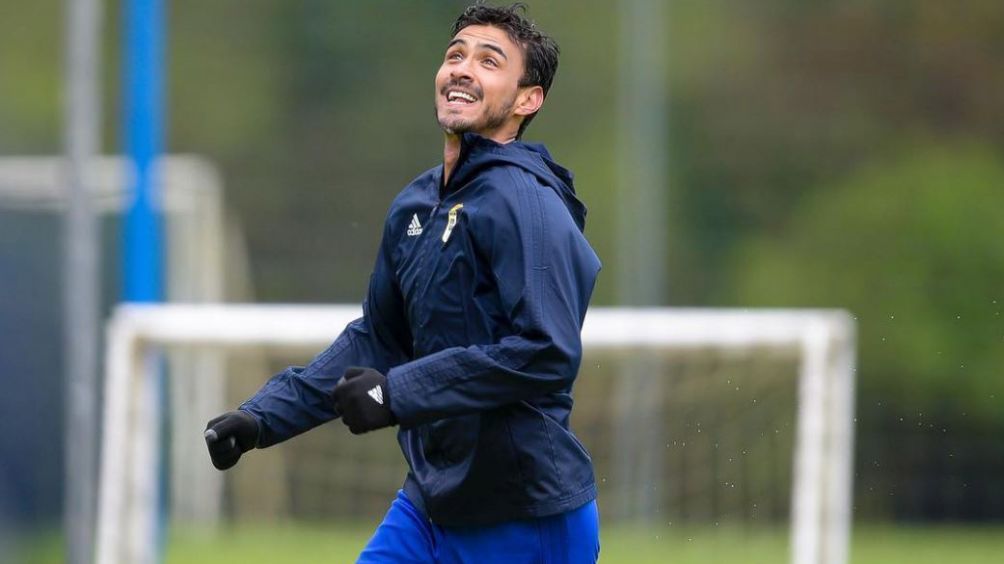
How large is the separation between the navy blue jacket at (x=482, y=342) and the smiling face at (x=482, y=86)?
0.08 m

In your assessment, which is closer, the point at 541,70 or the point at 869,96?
the point at 541,70

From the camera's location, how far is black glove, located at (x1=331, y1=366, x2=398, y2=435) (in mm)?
3615

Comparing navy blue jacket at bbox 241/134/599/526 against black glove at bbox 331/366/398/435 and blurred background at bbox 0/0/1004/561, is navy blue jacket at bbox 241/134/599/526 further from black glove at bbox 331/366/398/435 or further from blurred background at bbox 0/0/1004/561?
blurred background at bbox 0/0/1004/561

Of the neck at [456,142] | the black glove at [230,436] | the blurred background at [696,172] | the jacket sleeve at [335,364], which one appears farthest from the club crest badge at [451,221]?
the blurred background at [696,172]

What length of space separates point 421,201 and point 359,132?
8075 mm

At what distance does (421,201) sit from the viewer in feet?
13.4

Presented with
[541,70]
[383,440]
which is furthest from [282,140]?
[541,70]

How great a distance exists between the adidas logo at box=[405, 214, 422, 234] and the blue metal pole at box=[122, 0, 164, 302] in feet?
13.6

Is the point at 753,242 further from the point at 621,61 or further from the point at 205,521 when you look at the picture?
the point at 205,521

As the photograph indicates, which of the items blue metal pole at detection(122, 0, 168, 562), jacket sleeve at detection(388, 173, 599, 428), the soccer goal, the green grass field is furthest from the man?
the green grass field

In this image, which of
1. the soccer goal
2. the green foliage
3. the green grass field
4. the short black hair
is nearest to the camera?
the short black hair

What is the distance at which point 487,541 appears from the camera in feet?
13.1

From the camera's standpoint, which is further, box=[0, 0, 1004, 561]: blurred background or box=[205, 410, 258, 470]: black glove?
box=[0, 0, 1004, 561]: blurred background

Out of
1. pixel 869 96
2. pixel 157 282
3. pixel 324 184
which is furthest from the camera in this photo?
pixel 869 96
